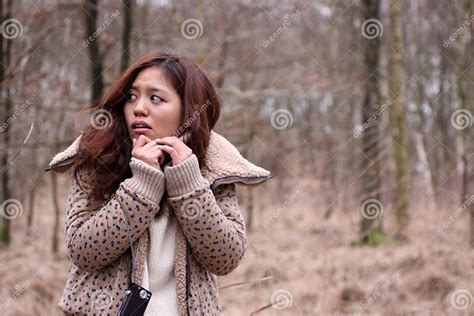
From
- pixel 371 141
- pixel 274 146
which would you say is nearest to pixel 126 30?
pixel 371 141

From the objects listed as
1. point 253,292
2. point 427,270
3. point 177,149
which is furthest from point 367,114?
point 177,149

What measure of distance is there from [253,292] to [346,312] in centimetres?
90

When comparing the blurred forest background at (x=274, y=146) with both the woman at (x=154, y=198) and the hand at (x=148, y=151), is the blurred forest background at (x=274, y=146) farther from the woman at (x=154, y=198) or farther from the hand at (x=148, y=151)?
the hand at (x=148, y=151)

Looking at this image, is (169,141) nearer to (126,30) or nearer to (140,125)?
(140,125)

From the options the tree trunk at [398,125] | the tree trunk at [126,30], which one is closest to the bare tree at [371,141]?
the tree trunk at [398,125]

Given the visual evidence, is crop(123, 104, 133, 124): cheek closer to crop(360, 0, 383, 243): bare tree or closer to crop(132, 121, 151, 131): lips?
crop(132, 121, 151, 131): lips

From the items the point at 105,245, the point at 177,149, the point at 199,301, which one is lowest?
the point at 199,301

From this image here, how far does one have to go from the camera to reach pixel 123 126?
169 centimetres

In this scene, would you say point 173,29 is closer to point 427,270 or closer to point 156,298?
point 427,270

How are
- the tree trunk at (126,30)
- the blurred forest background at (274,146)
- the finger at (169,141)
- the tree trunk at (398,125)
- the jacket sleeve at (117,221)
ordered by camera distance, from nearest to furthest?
the jacket sleeve at (117,221) < the finger at (169,141) < the tree trunk at (126,30) < the blurred forest background at (274,146) < the tree trunk at (398,125)

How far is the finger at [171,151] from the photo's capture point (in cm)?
156

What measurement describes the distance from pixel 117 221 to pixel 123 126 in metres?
0.34

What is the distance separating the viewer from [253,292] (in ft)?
16.6

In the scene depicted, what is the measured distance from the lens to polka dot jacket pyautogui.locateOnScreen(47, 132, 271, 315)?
148cm
